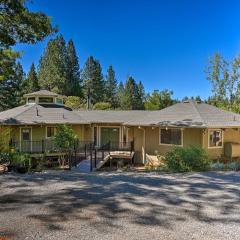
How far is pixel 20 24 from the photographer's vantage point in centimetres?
1412

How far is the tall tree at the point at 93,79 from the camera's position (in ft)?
222

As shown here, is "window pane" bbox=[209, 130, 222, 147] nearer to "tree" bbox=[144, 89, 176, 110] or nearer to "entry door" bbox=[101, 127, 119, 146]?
"entry door" bbox=[101, 127, 119, 146]

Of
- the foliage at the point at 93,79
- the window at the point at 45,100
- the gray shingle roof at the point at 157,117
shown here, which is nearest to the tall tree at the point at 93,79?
the foliage at the point at 93,79

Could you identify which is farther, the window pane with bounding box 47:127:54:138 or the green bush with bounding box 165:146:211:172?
the window pane with bounding box 47:127:54:138

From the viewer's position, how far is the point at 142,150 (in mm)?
22672

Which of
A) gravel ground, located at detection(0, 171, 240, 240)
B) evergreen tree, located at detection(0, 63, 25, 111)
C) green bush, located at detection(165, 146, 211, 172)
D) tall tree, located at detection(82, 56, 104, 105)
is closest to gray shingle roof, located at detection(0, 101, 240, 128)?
green bush, located at detection(165, 146, 211, 172)

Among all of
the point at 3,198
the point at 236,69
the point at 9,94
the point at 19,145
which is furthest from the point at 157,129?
the point at 9,94

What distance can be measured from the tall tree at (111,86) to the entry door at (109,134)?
146ft

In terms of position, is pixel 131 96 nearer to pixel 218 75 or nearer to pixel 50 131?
pixel 218 75

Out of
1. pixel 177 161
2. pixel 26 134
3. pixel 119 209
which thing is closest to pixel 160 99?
pixel 26 134

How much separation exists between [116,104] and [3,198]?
211 ft

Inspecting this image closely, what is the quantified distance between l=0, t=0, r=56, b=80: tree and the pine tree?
48.1 meters

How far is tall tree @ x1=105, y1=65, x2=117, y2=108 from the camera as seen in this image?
72944 millimetres

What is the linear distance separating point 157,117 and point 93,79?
47.0 meters
